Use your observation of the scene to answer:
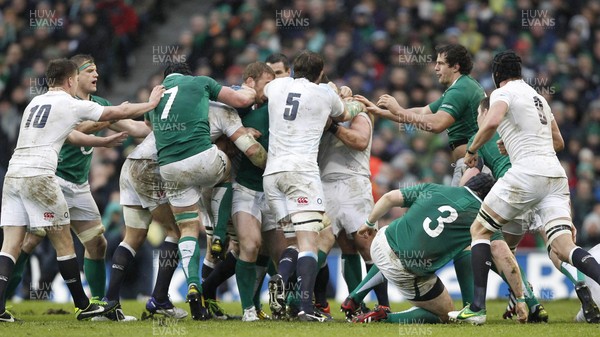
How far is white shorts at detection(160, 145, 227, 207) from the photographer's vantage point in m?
9.99

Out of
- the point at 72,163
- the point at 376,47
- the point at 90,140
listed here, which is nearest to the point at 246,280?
the point at 90,140

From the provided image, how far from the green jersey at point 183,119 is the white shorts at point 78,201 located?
107 centimetres

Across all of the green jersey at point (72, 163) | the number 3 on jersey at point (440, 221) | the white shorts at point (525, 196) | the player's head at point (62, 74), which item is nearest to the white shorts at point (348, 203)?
the number 3 on jersey at point (440, 221)

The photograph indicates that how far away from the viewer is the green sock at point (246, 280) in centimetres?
1020

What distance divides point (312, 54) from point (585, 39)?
32.2 ft

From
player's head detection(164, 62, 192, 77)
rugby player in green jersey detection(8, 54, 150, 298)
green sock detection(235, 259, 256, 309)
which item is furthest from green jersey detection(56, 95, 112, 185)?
green sock detection(235, 259, 256, 309)

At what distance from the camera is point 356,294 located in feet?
32.5

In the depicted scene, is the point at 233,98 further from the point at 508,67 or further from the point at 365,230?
the point at 508,67

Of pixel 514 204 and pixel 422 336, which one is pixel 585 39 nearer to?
pixel 514 204

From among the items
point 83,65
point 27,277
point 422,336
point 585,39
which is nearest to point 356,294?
point 422,336

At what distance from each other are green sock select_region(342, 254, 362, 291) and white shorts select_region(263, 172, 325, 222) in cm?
117

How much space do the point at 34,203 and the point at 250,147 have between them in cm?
206

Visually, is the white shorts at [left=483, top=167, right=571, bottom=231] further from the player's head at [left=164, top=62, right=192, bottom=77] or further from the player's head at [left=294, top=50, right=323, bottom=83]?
the player's head at [left=164, top=62, right=192, bottom=77]

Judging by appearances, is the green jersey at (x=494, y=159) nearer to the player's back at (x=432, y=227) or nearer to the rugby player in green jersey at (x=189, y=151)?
the player's back at (x=432, y=227)
